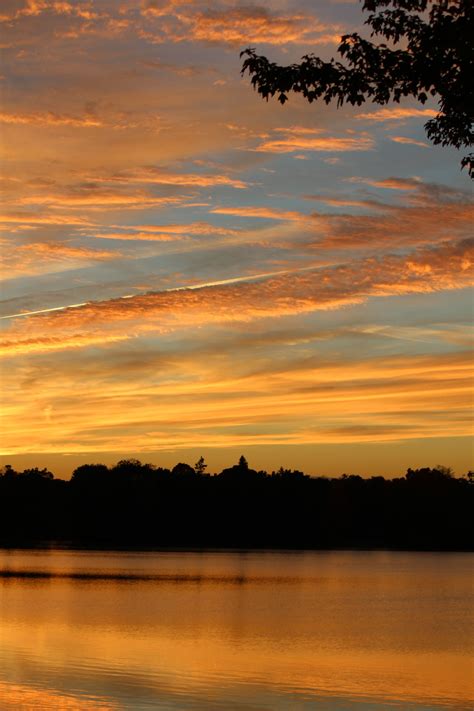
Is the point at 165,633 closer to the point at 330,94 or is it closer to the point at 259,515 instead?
the point at 330,94

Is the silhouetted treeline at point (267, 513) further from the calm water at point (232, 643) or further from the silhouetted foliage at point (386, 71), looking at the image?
the silhouetted foliage at point (386, 71)

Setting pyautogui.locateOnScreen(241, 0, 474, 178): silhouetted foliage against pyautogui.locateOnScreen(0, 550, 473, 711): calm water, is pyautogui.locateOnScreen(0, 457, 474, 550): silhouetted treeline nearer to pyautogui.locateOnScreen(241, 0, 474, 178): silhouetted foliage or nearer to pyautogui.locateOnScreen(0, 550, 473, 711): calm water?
pyautogui.locateOnScreen(0, 550, 473, 711): calm water

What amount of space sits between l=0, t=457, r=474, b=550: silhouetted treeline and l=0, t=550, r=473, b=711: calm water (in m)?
82.6

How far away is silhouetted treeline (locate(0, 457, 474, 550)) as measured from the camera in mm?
172625

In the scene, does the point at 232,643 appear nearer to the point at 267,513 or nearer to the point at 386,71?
the point at 386,71

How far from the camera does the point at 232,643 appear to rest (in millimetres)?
43188

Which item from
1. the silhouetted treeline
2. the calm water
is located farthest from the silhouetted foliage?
the silhouetted treeline

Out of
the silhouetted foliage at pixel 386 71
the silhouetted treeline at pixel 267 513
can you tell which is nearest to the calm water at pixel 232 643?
the silhouetted foliage at pixel 386 71

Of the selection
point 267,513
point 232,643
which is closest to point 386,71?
point 232,643

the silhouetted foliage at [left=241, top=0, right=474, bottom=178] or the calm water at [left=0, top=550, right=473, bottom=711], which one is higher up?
the silhouetted foliage at [left=241, top=0, right=474, bottom=178]

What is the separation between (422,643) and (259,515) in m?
129

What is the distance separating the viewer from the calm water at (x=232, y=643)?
30.2 metres

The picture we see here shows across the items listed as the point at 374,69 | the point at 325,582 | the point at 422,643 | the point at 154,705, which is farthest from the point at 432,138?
the point at 325,582

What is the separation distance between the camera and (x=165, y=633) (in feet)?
151
